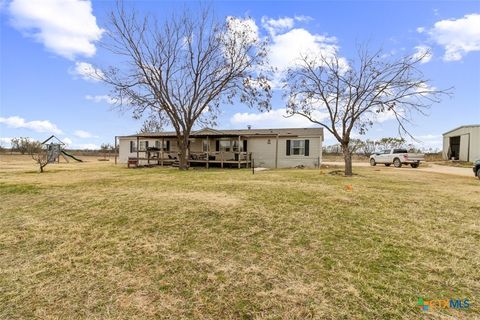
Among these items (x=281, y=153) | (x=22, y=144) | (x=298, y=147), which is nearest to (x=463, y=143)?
(x=298, y=147)

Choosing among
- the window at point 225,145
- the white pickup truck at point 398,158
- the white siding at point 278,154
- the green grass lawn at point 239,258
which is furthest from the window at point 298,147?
the green grass lawn at point 239,258

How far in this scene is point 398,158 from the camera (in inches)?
926

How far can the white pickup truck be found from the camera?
74.2 feet

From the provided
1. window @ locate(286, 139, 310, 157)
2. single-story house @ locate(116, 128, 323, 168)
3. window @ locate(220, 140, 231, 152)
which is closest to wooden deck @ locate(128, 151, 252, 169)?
single-story house @ locate(116, 128, 323, 168)

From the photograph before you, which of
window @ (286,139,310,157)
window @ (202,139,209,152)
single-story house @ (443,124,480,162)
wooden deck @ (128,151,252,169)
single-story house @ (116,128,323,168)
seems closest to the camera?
wooden deck @ (128,151,252,169)

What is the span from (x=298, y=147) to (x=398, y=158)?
869 centimetres

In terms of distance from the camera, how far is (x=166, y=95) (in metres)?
18.4

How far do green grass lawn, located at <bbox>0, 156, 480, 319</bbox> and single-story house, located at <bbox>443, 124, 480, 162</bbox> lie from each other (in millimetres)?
24979

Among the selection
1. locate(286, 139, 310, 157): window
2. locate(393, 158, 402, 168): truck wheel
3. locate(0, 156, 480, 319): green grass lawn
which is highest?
locate(286, 139, 310, 157): window

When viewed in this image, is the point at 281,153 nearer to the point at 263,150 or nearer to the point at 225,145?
the point at 263,150

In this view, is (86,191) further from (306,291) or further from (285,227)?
(306,291)

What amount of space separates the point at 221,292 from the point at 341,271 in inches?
60.6

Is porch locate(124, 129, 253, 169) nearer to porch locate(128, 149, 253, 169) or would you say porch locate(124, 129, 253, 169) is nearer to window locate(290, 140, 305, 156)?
porch locate(128, 149, 253, 169)

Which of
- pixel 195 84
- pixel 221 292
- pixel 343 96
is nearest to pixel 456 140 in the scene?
pixel 343 96
